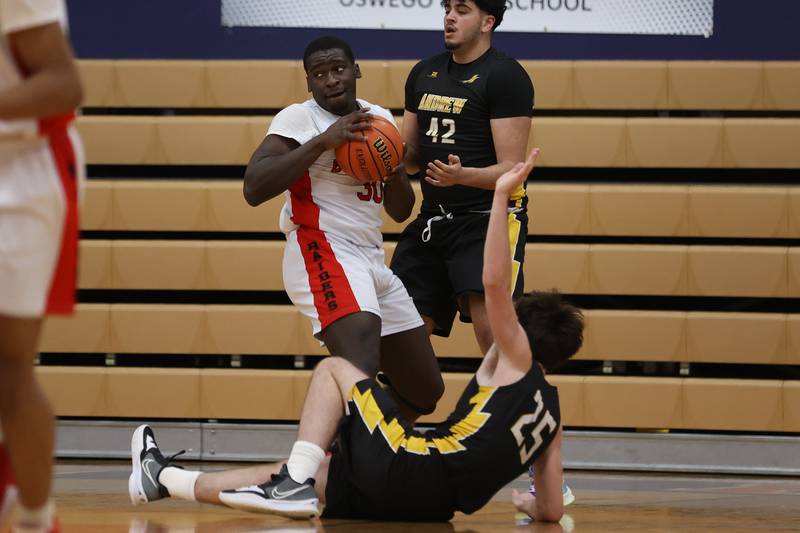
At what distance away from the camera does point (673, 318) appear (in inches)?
230

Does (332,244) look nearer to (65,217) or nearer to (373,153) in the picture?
(373,153)

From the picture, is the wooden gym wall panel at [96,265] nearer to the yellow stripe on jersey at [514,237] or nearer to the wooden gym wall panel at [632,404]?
the wooden gym wall panel at [632,404]

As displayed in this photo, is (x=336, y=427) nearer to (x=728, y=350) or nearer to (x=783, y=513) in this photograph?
(x=783, y=513)

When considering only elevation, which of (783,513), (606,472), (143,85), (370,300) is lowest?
(606,472)

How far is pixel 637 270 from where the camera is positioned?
233 inches

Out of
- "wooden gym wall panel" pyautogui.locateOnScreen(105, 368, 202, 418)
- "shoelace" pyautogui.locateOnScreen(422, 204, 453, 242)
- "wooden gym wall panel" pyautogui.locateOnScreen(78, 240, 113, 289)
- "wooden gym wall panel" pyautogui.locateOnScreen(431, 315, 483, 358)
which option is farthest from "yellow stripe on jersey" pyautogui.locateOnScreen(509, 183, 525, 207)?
"wooden gym wall panel" pyautogui.locateOnScreen(78, 240, 113, 289)

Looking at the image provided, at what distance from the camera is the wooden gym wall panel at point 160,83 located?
6258 mm

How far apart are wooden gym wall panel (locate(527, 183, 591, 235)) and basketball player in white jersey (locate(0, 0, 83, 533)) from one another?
3991 mm

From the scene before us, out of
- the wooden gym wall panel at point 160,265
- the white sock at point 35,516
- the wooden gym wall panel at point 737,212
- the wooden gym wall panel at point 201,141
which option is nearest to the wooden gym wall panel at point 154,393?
the wooden gym wall panel at point 160,265

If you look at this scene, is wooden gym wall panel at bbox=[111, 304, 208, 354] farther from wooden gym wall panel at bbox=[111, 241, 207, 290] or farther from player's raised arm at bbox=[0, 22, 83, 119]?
player's raised arm at bbox=[0, 22, 83, 119]

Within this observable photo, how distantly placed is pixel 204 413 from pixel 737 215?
9.61ft

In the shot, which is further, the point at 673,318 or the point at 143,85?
the point at 143,85

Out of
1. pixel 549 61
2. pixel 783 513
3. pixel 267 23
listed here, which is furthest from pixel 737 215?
pixel 267 23

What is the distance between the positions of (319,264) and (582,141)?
2601 millimetres
